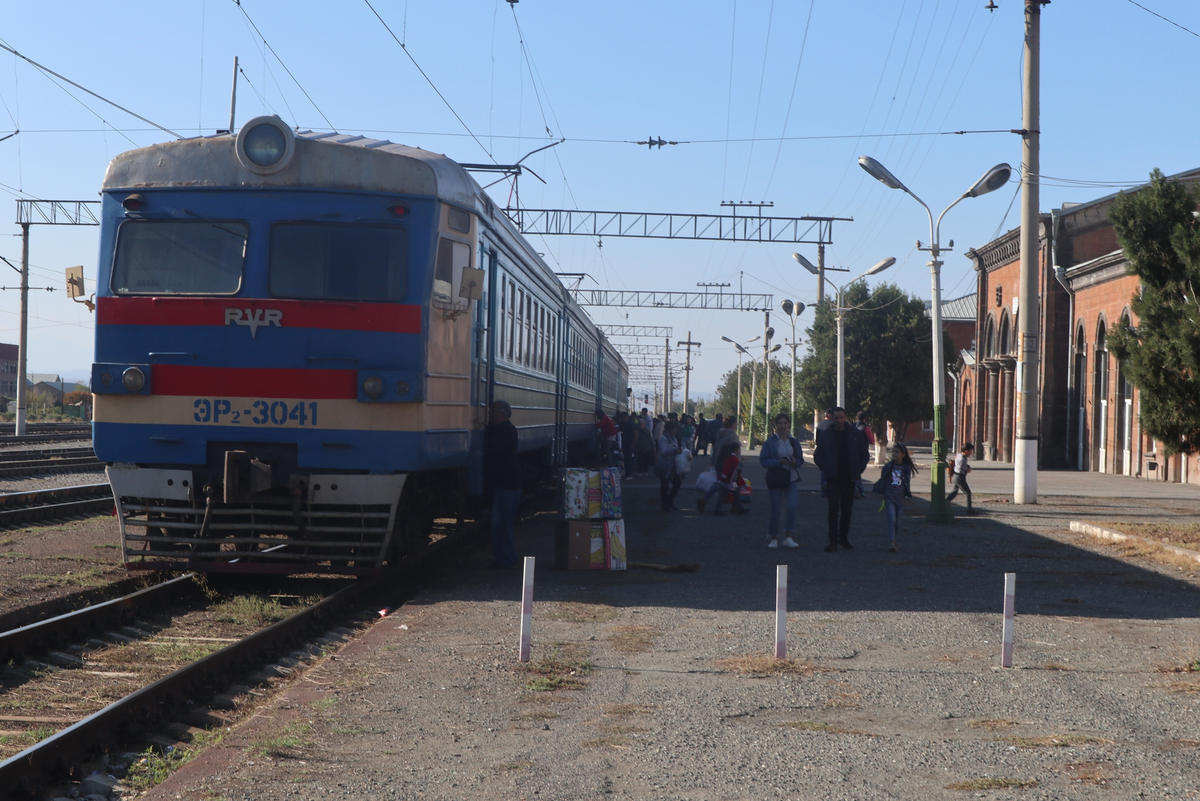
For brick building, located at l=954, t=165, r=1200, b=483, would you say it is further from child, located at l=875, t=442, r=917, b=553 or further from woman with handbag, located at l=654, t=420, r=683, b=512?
child, located at l=875, t=442, r=917, b=553

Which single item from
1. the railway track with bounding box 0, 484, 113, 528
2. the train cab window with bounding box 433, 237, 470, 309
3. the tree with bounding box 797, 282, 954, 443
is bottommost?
the railway track with bounding box 0, 484, 113, 528

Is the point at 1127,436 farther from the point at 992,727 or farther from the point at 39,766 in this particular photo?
the point at 39,766

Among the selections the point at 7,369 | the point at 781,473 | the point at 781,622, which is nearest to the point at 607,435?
the point at 781,473

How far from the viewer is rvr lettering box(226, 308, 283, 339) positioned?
31.3ft

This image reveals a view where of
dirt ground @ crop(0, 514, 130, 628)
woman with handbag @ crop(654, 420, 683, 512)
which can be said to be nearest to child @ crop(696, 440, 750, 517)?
woman with handbag @ crop(654, 420, 683, 512)

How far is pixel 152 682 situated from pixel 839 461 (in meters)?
9.16

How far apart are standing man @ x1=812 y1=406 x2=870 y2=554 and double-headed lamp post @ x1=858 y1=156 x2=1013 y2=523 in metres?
3.37

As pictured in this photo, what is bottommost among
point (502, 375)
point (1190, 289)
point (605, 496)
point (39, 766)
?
point (39, 766)

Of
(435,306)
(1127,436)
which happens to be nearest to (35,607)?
(435,306)

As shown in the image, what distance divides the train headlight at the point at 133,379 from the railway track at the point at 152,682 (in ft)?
5.09

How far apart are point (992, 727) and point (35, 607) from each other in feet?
20.5

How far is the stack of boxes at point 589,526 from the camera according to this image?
11656 millimetres

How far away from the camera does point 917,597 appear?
1046 cm

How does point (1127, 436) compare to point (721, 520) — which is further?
point (1127, 436)
